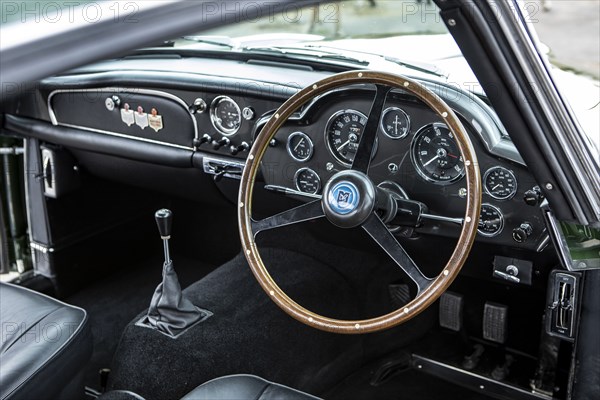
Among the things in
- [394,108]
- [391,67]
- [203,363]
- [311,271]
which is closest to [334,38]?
[391,67]

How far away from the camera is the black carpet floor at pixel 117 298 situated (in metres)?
2.86

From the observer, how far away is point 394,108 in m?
1.97

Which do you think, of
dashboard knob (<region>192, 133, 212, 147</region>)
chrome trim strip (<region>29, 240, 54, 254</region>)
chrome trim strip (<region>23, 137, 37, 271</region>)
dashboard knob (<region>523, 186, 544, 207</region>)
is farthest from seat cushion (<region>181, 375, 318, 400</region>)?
chrome trim strip (<region>23, 137, 37, 271</region>)

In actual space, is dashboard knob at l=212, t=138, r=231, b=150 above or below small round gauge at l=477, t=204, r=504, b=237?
above

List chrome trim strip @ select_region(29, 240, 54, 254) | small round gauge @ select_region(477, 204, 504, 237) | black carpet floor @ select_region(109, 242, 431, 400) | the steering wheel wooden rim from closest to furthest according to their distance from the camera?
the steering wheel wooden rim < small round gauge @ select_region(477, 204, 504, 237) < black carpet floor @ select_region(109, 242, 431, 400) < chrome trim strip @ select_region(29, 240, 54, 254)

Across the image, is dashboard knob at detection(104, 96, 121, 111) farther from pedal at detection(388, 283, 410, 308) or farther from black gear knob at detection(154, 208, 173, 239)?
pedal at detection(388, 283, 410, 308)

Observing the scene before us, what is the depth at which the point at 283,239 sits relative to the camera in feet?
9.92

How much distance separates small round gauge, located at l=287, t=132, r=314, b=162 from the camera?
2188mm

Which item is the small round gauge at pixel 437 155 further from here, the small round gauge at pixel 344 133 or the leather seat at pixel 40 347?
the leather seat at pixel 40 347

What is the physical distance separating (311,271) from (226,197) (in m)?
0.47

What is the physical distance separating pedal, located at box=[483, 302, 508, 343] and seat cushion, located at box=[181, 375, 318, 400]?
1164 mm

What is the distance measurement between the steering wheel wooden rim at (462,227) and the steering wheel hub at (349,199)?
23 centimetres

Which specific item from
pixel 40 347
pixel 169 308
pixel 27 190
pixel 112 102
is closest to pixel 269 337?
pixel 169 308

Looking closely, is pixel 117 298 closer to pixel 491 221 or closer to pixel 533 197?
pixel 491 221
